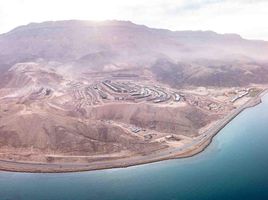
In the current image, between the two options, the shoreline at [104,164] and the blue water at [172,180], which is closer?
the blue water at [172,180]

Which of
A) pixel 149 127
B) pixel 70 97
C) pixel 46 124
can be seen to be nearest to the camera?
pixel 46 124

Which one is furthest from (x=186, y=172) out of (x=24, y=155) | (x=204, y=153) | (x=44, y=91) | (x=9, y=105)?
(x=44, y=91)

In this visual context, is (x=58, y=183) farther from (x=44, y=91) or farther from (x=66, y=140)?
(x=44, y=91)

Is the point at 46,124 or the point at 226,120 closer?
the point at 46,124

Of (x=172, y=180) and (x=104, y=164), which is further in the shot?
(x=104, y=164)

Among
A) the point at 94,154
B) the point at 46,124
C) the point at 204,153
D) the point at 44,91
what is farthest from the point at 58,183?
the point at 44,91

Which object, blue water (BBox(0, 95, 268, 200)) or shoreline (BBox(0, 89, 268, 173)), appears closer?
blue water (BBox(0, 95, 268, 200))

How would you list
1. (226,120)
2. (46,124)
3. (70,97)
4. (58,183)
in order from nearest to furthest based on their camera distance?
1. (58,183)
2. (46,124)
3. (226,120)
4. (70,97)
